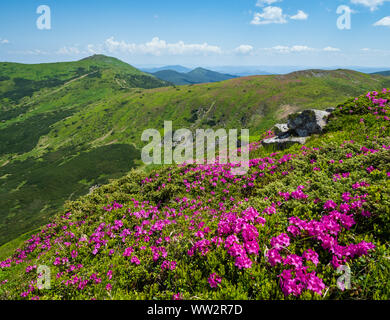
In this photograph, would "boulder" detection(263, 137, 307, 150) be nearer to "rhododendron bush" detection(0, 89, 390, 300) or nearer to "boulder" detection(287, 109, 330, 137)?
"boulder" detection(287, 109, 330, 137)

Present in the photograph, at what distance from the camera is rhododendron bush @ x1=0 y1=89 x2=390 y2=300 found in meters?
4.12

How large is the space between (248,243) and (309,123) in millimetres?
16511

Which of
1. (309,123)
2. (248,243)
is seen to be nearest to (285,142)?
(309,123)

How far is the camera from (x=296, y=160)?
33.0 ft

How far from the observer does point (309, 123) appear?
17922 mm

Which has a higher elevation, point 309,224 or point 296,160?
point 296,160

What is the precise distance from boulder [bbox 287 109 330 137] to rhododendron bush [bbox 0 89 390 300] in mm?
7060

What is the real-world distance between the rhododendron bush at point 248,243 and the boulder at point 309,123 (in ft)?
23.2

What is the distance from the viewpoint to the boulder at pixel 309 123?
56.2 feet

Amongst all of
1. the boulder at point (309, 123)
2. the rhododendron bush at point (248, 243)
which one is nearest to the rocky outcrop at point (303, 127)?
the boulder at point (309, 123)

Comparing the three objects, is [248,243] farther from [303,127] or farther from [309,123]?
[303,127]
